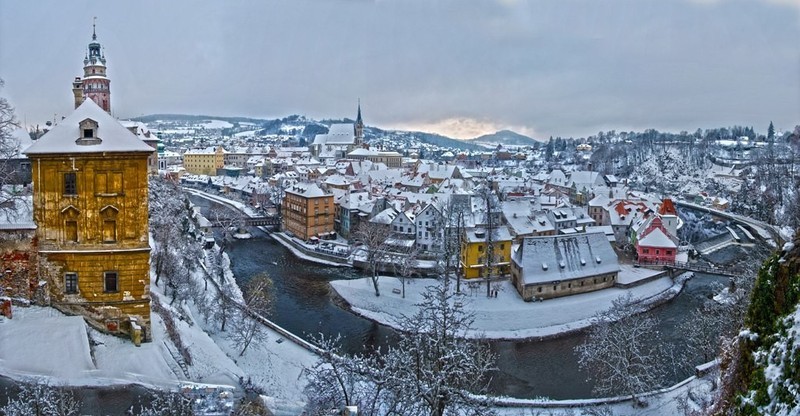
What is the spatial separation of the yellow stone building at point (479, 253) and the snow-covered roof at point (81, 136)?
2384cm

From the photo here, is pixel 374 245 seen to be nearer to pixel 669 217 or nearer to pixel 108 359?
pixel 108 359

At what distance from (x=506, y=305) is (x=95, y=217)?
21.8 m

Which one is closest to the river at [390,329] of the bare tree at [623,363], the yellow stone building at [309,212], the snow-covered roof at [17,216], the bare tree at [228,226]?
the bare tree at [623,363]

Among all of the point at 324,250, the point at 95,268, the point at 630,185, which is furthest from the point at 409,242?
the point at 630,185

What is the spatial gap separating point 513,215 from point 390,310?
58.0ft

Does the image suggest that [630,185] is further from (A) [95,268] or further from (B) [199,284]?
(A) [95,268]

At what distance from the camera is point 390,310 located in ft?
107

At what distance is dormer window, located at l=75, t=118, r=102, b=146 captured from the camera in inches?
687

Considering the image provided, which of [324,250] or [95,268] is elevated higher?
[95,268]

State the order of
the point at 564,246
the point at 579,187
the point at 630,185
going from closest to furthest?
the point at 564,246 < the point at 579,187 < the point at 630,185

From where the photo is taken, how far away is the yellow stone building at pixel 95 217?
17453 mm

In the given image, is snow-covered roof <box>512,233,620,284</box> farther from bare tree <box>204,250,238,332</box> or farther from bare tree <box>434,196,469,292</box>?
bare tree <box>204,250,238,332</box>

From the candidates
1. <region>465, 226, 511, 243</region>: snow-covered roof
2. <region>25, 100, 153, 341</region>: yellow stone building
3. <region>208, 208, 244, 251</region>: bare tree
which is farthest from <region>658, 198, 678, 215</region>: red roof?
→ <region>25, 100, 153, 341</region>: yellow stone building

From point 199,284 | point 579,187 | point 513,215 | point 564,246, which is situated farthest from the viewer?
point 579,187
